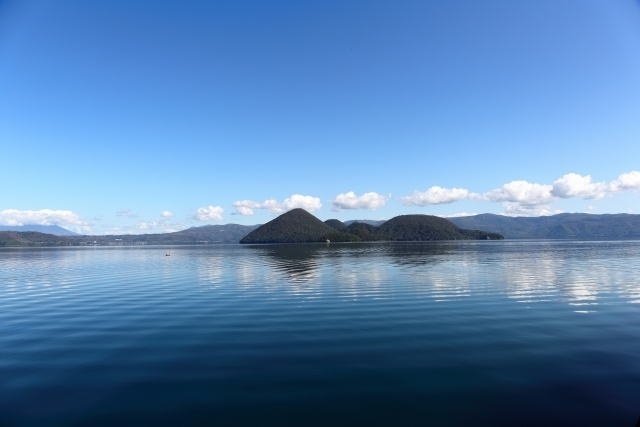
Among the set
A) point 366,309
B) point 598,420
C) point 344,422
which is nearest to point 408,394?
point 344,422

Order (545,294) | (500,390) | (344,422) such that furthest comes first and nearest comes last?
(545,294), (500,390), (344,422)

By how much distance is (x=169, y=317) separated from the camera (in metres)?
20.4

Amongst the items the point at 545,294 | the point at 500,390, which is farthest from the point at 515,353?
the point at 545,294

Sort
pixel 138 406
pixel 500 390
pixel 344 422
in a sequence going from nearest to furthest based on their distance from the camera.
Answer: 1. pixel 344 422
2. pixel 138 406
3. pixel 500 390

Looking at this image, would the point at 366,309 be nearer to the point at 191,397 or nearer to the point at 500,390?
the point at 500,390

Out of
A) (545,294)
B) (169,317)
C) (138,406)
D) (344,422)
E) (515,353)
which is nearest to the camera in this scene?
(344,422)

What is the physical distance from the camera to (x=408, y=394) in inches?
396

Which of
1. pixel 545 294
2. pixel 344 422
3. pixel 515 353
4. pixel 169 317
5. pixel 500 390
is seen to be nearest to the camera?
pixel 344 422

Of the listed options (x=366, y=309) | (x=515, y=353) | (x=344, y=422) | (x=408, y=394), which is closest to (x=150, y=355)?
(x=344, y=422)

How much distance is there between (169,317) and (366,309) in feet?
37.4

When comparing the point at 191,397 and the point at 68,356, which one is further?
the point at 68,356

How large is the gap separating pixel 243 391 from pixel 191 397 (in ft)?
4.65

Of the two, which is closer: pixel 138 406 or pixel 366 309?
pixel 138 406

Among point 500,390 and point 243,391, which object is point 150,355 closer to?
point 243,391
